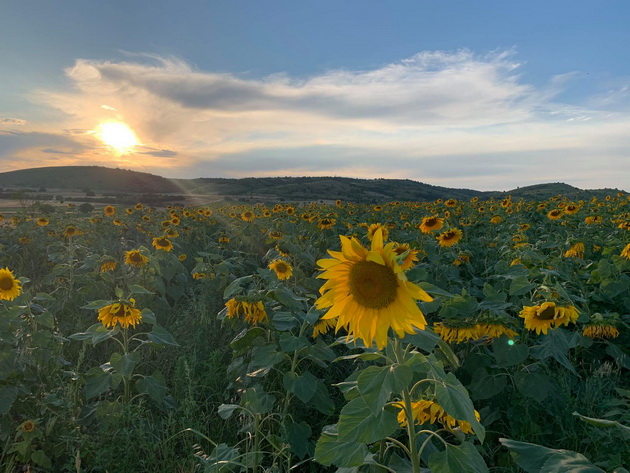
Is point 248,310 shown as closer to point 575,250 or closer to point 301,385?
point 301,385

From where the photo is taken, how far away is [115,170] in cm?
8544

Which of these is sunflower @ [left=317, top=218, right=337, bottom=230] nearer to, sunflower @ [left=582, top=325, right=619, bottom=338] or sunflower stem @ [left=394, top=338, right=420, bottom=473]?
sunflower @ [left=582, top=325, right=619, bottom=338]

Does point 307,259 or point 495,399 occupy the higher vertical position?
point 307,259

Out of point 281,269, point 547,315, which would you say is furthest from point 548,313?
point 281,269

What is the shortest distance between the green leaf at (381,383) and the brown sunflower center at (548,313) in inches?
82.2

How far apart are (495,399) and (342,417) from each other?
98.5 inches

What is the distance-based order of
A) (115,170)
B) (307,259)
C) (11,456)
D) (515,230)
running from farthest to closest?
(115,170) < (515,230) < (307,259) < (11,456)

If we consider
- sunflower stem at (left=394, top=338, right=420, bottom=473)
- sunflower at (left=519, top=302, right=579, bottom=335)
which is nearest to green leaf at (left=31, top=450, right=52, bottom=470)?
sunflower stem at (left=394, top=338, right=420, bottom=473)

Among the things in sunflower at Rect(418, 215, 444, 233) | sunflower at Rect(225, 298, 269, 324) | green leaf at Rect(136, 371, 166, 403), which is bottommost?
green leaf at Rect(136, 371, 166, 403)

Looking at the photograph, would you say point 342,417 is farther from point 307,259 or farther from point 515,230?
point 515,230

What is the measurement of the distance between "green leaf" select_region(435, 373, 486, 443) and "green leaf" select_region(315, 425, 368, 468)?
1.29ft

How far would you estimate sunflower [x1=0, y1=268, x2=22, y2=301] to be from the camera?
4.25 metres

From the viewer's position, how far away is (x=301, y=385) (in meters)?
2.97

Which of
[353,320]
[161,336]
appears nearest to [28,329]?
[161,336]
